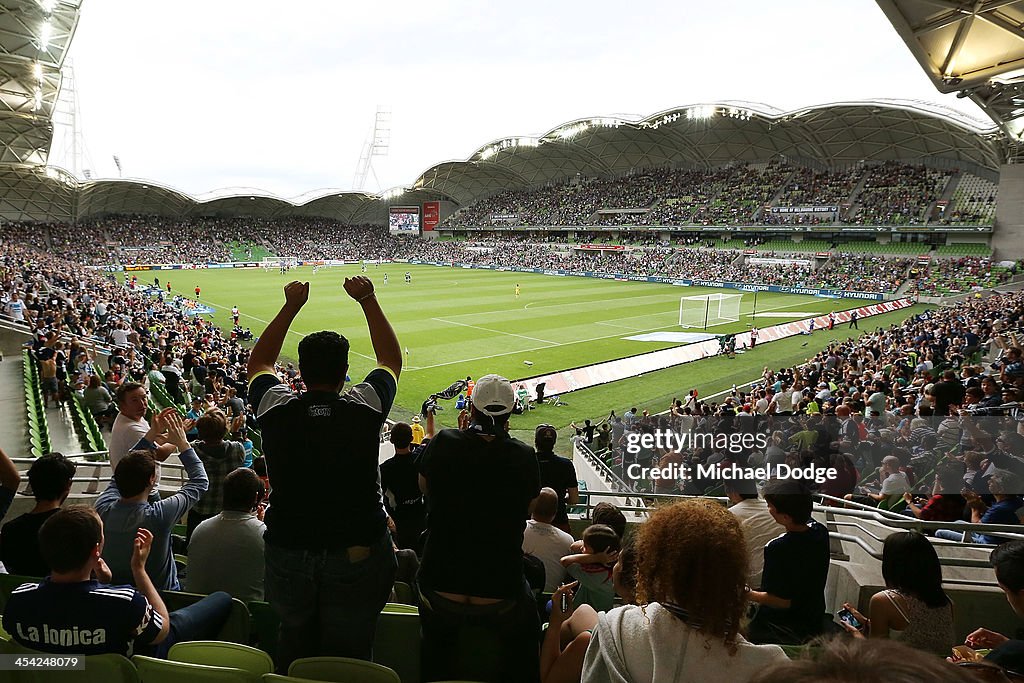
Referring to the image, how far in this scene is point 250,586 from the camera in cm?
356

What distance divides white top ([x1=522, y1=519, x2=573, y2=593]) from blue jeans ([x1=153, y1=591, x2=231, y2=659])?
1.72 metres

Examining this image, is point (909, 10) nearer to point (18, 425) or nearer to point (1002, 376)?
point (1002, 376)

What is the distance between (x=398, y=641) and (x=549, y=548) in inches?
42.1

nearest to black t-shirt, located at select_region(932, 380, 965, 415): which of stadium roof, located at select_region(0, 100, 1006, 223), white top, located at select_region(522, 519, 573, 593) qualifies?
white top, located at select_region(522, 519, 573, 593)

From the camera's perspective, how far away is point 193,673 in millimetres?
2443

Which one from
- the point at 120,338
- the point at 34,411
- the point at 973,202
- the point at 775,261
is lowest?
the point at 34,411

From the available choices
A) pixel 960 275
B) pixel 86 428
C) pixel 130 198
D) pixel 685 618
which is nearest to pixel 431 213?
pixel 130 198

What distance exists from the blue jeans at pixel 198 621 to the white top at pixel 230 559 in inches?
13.4

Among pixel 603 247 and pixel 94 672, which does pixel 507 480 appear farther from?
pixel 603 247

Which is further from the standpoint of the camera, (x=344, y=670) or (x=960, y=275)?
(x=960, y=275)

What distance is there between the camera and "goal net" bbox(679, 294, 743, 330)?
1328 inches

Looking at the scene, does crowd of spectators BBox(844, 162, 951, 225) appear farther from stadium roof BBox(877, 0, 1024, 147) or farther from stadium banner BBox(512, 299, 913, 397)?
stadium roof BBox(877, 0, 1024, 147)

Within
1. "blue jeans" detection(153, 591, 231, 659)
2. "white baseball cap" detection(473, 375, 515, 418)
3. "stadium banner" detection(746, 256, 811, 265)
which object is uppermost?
"stadium banner" detection(746, 256, 811, 265)

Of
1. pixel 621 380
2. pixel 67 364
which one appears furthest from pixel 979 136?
pixel 67 364
